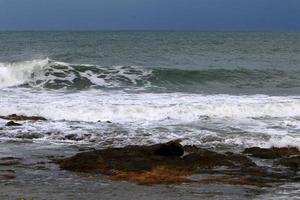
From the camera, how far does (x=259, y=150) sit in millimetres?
12469

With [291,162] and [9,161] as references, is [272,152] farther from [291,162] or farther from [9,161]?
[9,161]

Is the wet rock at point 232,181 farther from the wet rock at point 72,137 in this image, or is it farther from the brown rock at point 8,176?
the wet rock at point 72,137

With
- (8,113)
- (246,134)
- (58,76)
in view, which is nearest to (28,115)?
(8,113)

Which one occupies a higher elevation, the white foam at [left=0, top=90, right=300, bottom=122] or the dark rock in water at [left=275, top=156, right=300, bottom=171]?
the white foam at [left=0, top=90, right=300, bottom=122]

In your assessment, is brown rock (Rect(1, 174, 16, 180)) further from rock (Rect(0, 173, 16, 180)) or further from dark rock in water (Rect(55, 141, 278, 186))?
dark rock in water (Rect(55, 141, 278, 186))

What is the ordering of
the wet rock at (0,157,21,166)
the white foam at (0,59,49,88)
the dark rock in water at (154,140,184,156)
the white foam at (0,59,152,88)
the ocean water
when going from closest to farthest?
the wet rock at (0,157,21,166), the dark rock in water at (154,140,184,156), the ocean water, the white foam at (0,59,152,88), the white foam at (0,59,49,88)

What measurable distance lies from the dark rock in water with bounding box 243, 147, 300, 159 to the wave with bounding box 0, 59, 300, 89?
16302mm

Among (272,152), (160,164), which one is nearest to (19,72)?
(272,152)

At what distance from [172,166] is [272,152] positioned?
276cm

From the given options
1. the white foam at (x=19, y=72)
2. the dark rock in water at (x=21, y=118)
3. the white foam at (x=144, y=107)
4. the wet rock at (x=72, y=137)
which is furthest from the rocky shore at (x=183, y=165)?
the white foam at (x=19, y=72)

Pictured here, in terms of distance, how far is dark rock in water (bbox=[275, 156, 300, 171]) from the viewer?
1086 centimetres

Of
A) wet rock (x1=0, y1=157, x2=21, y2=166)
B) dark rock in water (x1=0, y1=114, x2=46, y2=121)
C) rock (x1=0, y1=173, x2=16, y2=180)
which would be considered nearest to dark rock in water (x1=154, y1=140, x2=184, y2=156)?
→ wet rock (x1=0, y1=157, x2=21, y2=166)

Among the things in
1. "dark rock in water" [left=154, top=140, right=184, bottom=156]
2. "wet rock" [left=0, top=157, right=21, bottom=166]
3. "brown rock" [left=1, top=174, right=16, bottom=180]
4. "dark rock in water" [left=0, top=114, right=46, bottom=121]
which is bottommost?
"brown rock" [left=1, top=174, right=16, bottom=180]

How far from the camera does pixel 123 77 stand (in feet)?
103
